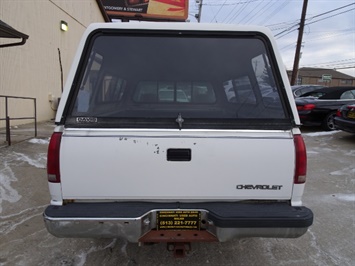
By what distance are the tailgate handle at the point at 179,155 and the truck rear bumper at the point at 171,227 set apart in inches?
14.2

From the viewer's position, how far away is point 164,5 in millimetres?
29906

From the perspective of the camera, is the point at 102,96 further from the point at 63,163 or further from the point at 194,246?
the point at 194,246

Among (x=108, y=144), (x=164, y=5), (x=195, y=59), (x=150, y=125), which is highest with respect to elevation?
(x=164, y=5)

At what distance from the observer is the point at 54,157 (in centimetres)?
225

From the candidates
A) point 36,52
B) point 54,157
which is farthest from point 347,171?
point 36,52

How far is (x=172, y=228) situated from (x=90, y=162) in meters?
0.79

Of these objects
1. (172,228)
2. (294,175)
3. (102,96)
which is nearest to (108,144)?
(102,96)

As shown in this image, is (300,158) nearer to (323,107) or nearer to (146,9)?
(323,107)

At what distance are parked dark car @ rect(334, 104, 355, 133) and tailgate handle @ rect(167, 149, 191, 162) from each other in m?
7.43

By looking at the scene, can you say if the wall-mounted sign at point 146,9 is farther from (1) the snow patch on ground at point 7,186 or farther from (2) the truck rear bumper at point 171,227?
(2) the truck rear bumper at point 171,227

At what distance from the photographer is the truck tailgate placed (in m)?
Answer: 2.25

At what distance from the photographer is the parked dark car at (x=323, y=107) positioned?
10.2 m

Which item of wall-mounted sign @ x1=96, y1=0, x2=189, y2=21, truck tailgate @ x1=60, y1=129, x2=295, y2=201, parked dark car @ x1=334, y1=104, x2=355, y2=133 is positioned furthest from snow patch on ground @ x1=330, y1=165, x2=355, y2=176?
wall-mounted sign @ x1=96, y1=0, x2=189, y2=21

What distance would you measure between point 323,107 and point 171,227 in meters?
9.46
